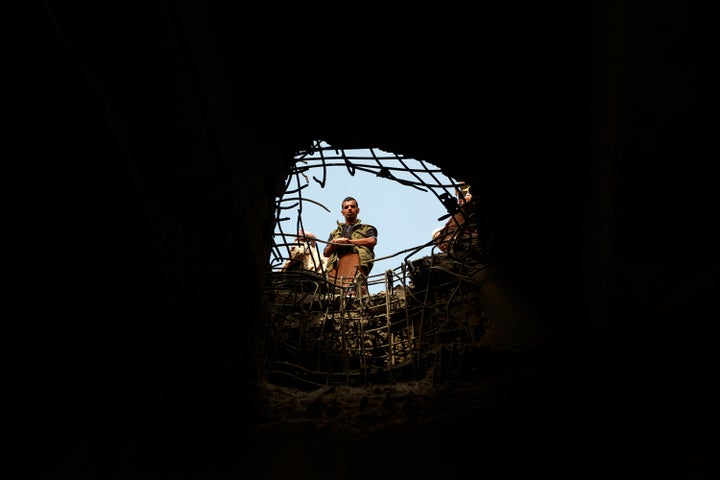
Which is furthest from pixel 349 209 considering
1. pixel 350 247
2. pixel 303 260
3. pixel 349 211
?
pixel 303 260

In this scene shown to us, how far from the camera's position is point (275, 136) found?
105 inches

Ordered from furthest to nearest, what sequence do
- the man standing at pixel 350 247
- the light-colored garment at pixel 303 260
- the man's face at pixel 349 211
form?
the man's face at pixel 349 211, the man standing at pixel 350 247, the light-colored garment at pixel 303 260

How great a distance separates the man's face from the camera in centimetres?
573

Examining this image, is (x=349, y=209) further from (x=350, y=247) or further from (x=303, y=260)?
(x=303, y=260)

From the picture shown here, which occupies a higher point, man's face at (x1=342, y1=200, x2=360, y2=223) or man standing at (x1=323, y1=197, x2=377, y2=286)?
man's face at (x1=342, y1=200, x2=360, y2=223)

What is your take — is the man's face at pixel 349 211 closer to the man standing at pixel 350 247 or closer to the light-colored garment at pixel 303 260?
the man standing at pixel 350 247

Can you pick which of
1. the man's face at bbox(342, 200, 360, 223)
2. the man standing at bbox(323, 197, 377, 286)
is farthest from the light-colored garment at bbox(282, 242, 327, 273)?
the man's face at bbox(342, 200, 360, 223)

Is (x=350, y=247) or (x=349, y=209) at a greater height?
(x=349, y=209)

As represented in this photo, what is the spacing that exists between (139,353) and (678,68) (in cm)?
200

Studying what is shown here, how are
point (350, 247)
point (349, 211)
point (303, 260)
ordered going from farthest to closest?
point (349, 211)
point (350, 247)
point (303, 260)

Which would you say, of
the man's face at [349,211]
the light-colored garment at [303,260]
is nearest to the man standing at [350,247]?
the man's face at [349,211]

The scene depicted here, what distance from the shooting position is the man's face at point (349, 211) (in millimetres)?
5730

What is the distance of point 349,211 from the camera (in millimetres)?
5734

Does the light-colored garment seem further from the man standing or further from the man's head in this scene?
the man's head
